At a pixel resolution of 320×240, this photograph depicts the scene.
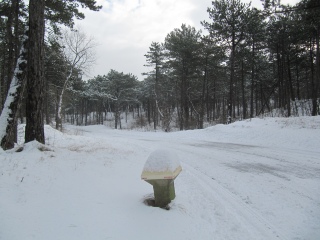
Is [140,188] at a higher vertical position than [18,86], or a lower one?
lower

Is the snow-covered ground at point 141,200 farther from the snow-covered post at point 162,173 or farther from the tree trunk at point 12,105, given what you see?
the tree trunk at point 12,105

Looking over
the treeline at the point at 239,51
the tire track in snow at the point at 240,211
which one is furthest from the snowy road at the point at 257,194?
the treeline at the point at 239,51

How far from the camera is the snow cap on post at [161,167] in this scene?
369cm

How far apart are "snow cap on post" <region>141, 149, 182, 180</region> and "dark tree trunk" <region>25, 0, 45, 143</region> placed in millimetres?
5042

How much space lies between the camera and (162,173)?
3.70 metres

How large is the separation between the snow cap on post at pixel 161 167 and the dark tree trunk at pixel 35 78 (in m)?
5.04

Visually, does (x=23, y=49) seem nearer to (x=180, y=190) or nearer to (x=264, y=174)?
(x=180, y=190)

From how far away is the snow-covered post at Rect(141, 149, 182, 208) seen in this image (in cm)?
369

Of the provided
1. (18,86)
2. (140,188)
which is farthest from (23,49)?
(140,188)

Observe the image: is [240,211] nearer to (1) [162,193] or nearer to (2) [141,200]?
(1) [162,193]

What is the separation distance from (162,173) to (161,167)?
4.3 inches

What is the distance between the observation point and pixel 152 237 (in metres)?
3.18

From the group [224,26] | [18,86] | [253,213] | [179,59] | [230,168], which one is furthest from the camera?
[179,59]

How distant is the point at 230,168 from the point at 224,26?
18.2 metres
